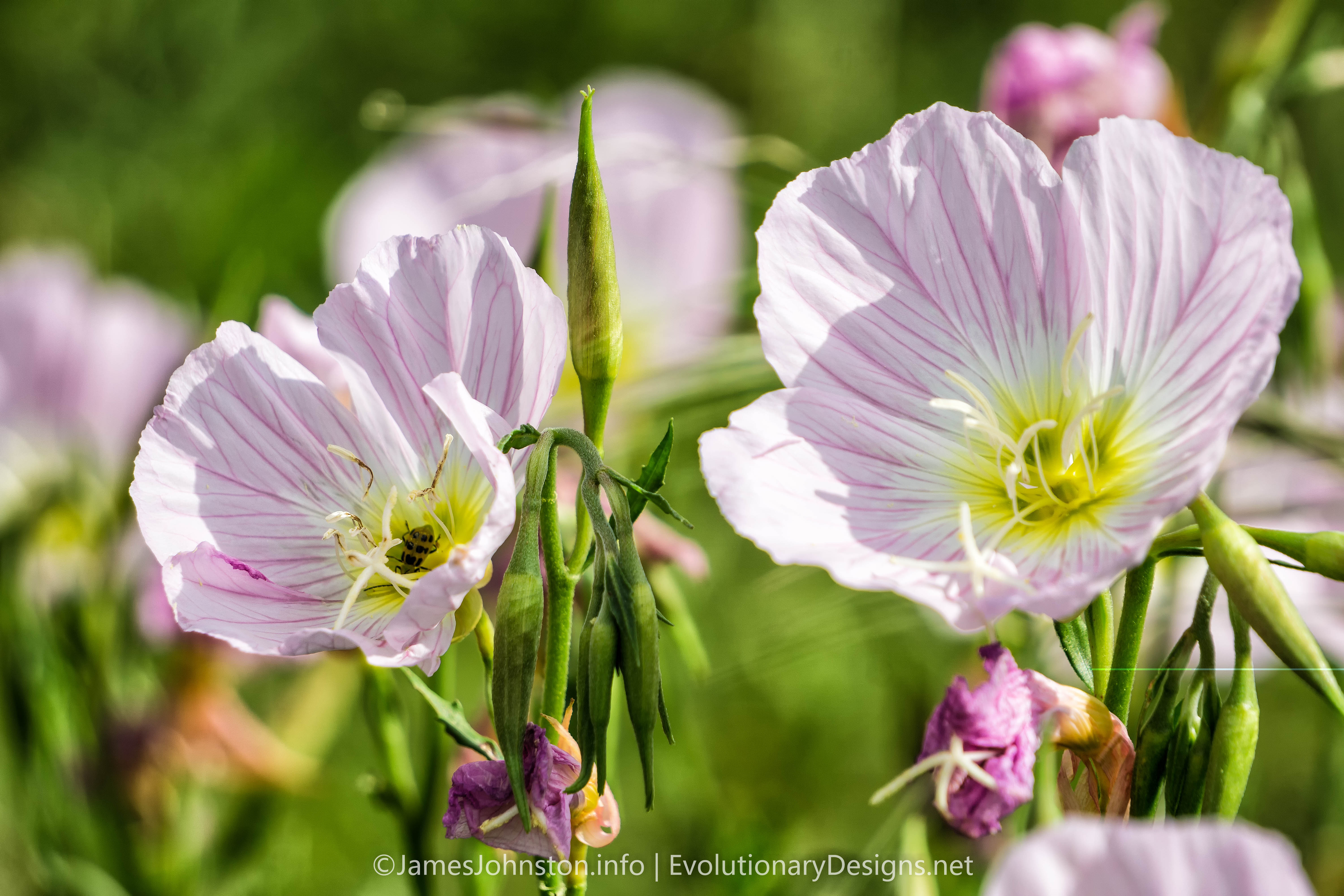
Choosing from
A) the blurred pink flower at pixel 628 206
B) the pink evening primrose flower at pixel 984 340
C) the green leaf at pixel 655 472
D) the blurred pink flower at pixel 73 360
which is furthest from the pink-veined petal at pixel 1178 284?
the blurred pink flower at pixel 73 360

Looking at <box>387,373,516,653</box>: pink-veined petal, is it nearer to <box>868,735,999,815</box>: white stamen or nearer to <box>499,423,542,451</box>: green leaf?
<box>499,423,542,451</box>: green leaf

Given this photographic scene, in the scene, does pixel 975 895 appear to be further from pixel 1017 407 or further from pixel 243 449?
pixel 243 449

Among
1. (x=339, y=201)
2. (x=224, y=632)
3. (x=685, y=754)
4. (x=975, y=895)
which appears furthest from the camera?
(x=339, y=201)

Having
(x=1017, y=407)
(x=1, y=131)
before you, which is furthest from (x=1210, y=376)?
(x=1, y=131)

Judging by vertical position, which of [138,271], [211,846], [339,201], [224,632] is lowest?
[211,846]

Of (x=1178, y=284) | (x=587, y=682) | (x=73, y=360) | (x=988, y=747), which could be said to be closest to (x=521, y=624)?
(x=587, y=682)

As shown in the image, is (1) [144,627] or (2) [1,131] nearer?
(1) [144,627]
